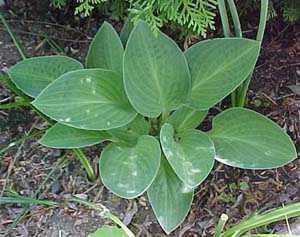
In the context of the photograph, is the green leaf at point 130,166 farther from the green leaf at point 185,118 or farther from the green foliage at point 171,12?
the green foliage at point 171,12

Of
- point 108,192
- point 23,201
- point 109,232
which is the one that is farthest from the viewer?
point 108,192

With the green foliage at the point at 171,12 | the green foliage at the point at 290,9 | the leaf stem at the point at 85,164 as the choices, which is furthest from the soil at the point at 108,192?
the green foliage at the point at 171,12

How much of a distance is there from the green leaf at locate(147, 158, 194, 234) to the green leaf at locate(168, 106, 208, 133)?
0.46 ft

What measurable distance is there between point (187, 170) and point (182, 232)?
265 mm

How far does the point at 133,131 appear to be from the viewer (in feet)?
4.84

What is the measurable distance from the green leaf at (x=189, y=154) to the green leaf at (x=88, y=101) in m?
0.12

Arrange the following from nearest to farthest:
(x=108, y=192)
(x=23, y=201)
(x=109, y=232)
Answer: (x=109, y=232)
(x=23, y=201)
(x=108, y=192)

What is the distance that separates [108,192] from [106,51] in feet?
1.30

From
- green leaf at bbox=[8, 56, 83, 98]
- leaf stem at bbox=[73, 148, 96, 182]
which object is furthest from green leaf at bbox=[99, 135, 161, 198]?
green leaf at bbox=[8, 56, 83, 98]

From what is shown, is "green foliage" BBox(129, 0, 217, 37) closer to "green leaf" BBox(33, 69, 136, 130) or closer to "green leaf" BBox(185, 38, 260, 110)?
"green leaf" BBox(185, 38, 260, 110)

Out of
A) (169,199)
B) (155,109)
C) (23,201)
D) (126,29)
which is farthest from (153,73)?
(23,201)

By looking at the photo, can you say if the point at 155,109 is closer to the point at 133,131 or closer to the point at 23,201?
the point at 133,131

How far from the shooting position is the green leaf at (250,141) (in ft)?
4.46

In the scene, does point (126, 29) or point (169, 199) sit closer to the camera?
point (169, 199)
